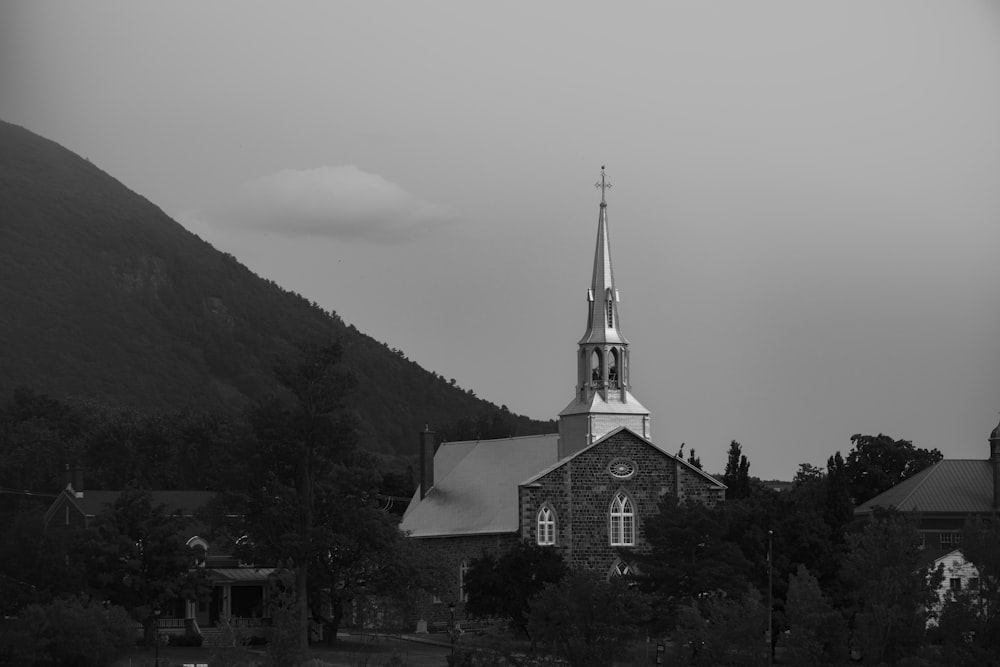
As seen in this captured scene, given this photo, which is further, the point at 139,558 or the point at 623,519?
the point at 623,519

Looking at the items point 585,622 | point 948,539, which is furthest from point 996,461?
point 585,622

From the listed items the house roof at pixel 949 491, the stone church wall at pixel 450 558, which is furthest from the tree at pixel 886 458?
the stone church wall at pixel 450 558

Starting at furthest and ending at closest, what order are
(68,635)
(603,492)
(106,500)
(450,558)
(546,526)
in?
(106,500)
(450,558)
(603,492)
(546,526)
(68,635)

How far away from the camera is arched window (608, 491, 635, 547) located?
8356cm

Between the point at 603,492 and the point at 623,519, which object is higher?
the point at 603,492

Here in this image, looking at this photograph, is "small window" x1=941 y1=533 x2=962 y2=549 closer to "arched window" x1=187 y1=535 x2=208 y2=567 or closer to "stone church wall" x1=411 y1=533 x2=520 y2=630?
"stone church wall" x1=411 y1=533 x2=520 y2=630

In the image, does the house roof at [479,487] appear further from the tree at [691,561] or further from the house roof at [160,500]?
the house roof at [160,500]

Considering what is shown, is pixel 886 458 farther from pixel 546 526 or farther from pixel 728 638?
pixel 728 638

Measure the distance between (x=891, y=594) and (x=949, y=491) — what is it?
41.7 m

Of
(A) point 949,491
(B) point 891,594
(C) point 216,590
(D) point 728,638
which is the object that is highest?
(A) point 949,491

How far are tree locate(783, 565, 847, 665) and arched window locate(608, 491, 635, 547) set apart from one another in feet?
80.6

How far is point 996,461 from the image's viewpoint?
9512 centimetres

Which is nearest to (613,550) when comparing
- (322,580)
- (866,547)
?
(322,580)

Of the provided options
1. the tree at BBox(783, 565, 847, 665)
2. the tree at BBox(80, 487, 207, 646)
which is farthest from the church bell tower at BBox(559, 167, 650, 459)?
the tree at BBox(783, 565, 847, 665)
